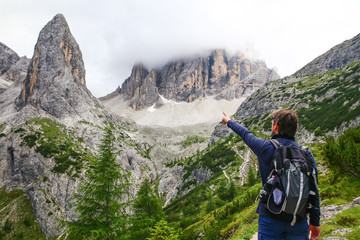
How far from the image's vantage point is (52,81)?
572 feet

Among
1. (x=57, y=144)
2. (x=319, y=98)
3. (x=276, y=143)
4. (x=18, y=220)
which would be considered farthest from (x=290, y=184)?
(x=57, y=144)

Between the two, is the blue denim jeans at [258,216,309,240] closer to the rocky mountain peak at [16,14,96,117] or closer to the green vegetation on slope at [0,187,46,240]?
the green vegetation on slope at [0,187,46,240]

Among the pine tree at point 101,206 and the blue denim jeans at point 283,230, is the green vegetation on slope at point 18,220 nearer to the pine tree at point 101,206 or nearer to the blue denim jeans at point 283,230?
the pine tree at point 101,206

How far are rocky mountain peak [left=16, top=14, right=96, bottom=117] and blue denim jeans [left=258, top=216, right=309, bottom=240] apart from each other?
185 meters

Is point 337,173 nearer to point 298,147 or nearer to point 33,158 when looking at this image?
point 298,147

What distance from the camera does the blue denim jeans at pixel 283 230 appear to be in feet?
11.8

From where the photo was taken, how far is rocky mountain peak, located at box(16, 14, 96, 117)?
544 feet

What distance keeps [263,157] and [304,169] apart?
72 cm

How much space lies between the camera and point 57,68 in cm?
18238

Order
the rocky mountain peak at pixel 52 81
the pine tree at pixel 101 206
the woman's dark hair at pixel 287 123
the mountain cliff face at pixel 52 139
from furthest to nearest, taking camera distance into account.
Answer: the rocky mountain peak at pixel 52 81, the mountain cliff face at pixel 52 139, the pine tree at pixel 101 206, the woman's dark hair at pixel 287 123

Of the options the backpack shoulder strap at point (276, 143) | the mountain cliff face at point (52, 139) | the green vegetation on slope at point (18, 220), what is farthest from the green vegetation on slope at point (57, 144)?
the backpack shoulder strap at point (276, 143)

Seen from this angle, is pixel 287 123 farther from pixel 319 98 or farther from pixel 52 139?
pixel 52 139

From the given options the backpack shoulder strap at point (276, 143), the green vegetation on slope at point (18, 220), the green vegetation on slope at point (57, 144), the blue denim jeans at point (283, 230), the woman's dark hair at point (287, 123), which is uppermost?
the woman's dark hair at point (287, 123)

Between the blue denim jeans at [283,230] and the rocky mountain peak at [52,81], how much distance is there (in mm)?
184701
